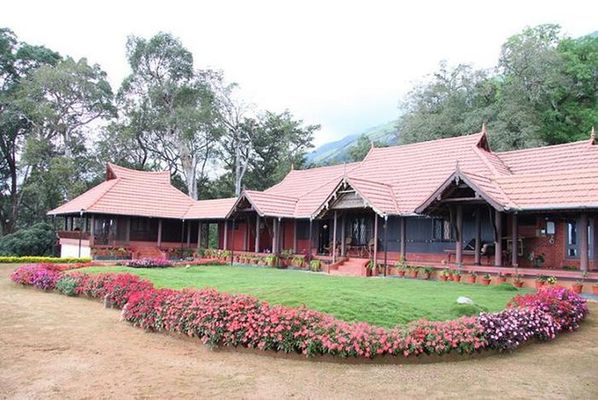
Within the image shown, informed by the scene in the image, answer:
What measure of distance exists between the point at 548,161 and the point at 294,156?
2392cm

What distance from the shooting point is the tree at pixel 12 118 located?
114ft

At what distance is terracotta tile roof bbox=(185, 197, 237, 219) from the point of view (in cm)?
2539

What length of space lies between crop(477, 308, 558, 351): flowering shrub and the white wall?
2139cm

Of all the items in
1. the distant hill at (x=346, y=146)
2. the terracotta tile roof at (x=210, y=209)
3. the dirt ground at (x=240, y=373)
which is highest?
the distant hill at (x=346, y=146)

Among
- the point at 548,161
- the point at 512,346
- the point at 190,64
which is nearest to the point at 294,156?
the point at 190,64

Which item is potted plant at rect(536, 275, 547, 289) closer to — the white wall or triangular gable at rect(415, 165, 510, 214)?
triangular gable at rect(415, 165, 510, 214)

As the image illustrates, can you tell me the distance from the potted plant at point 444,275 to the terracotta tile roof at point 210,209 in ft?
39.5

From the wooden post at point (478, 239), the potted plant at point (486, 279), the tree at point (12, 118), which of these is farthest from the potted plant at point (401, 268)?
the tree at point (12, 118)

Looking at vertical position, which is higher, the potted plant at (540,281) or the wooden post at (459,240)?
the wooden post at (459,240)

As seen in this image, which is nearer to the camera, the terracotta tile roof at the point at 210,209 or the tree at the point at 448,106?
the terracotta tile roof at the point at 210,209

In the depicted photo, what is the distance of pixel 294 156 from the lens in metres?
39.7

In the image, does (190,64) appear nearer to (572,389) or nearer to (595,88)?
(595,88)

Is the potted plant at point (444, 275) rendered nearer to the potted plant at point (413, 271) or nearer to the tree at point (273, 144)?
the potted plant at point (413, 271)

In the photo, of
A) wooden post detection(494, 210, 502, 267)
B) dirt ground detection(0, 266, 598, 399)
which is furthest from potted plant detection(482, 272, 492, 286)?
dirt ground detection(0, 266, 598, 399)
